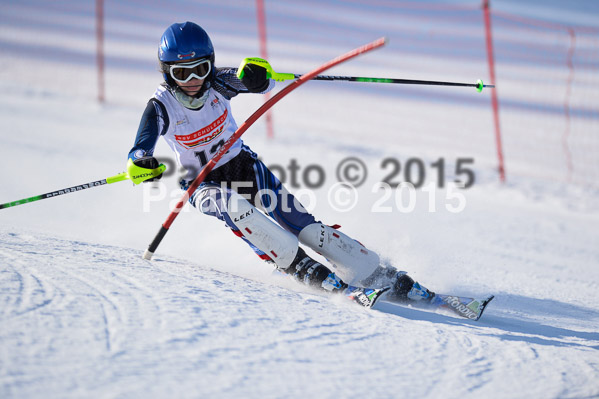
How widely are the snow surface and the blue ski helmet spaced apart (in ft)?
3.98

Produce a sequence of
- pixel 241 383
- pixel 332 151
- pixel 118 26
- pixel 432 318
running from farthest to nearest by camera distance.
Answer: pixel 118 26 → pixel 332 151 → pixel 432 318 → pixel 241 383

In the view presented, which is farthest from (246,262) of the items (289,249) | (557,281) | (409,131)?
(409,131)

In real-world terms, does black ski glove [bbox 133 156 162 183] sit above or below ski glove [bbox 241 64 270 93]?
below

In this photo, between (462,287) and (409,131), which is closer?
(462,287)

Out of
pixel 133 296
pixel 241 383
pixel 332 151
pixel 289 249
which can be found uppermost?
pixel 332 151

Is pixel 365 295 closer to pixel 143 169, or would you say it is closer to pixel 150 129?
pixel 143 169

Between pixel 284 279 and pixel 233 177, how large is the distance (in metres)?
0.74

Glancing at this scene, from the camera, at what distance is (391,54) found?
502 inches

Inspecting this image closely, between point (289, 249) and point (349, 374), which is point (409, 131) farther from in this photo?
point (349, 374)

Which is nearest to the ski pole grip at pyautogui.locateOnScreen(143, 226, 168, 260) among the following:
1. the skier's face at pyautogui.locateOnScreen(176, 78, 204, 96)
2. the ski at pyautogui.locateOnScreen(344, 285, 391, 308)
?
the skier's face at pyautogui.locateOnScreen(176, 78, 204, 96)

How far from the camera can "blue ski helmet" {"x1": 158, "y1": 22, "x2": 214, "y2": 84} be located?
3416mm

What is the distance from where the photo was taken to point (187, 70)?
136 inches

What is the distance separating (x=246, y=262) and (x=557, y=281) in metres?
2.40

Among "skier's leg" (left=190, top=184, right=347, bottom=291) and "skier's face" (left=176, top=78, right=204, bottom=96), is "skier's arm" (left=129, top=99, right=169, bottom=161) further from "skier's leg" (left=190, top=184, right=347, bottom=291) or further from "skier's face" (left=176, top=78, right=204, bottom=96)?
"skier's leg" (left=190, top=184, right=347, bottom=291)
